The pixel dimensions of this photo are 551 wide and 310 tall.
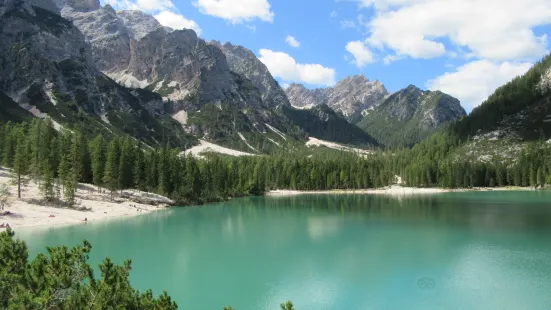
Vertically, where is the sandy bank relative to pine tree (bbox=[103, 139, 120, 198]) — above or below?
below

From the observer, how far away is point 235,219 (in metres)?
96.3

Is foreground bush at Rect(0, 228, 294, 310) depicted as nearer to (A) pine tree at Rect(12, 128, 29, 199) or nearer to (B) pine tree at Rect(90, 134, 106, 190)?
(A) pine tree at Rect(12, 128, 29, 199)

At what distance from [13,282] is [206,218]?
7836 centimetres

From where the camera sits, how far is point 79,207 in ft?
296

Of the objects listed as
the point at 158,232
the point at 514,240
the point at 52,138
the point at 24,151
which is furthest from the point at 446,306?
the point at 52,138

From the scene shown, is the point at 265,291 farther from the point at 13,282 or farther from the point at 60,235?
the point at 60,235

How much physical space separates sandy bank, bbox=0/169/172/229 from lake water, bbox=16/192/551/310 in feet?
21.5

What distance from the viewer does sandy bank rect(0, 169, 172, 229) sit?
74.5 meters

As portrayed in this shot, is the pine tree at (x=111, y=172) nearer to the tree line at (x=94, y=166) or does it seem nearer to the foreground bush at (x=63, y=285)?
the tree line at (x=94, y=166)

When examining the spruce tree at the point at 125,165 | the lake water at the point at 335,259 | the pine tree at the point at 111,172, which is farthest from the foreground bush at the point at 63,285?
the spruce tree at the point at 125,165

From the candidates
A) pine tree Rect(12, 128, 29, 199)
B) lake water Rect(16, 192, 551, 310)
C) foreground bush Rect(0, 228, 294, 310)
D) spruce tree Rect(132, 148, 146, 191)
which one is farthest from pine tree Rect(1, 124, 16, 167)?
foreground bush Rect(0, 228, 294, 310)

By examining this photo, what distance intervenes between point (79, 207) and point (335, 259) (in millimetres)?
65031

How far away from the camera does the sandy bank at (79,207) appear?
2935 inches

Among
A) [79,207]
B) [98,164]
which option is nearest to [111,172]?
[98,164]
